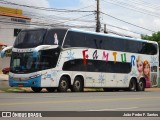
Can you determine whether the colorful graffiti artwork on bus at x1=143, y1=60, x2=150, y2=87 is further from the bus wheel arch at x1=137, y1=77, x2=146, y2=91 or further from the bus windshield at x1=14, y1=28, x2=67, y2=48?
the bus windshield at x1=14, y1=28, x2=67, y2=48

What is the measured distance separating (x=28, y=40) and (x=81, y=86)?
16.3ft

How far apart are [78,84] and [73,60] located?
1.74 m

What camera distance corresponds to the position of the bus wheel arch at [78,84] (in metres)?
29.1

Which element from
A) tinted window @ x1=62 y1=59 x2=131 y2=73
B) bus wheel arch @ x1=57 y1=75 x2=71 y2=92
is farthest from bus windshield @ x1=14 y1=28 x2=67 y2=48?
bus wheel arch @ x1=57 y1=75 x2=71 y2=92

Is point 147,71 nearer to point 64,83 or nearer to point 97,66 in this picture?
point 97,66

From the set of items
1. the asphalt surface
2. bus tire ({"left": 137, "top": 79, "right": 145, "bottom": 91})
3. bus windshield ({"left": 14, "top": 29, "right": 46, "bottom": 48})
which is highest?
bus windshield ({"left": 14, "top": 29, "right": 46, "bottom": 48})

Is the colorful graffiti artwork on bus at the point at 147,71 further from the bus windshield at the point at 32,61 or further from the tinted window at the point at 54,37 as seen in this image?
the bus windshield at the point at 32,61

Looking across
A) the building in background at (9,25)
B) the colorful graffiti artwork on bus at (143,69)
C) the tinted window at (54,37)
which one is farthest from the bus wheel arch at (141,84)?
the building in background at (9,25)

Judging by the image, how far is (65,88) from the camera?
28438 mm

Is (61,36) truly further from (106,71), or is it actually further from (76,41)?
(106,71)

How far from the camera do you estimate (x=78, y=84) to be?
2939 cm

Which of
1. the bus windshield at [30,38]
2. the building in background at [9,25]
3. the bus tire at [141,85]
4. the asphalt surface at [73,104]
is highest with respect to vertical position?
the building in background at [9,25]

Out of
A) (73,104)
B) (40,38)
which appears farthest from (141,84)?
(73,104)

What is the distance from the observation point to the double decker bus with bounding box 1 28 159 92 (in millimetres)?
26964
